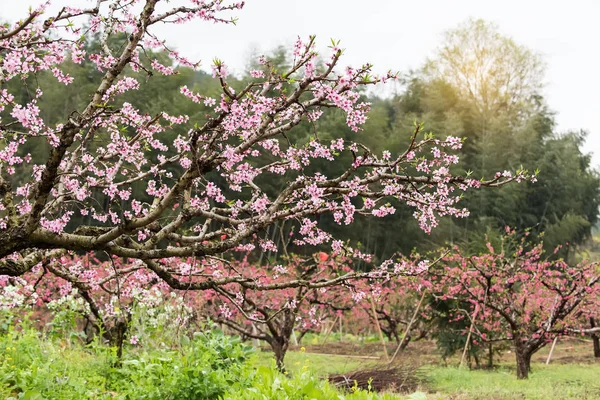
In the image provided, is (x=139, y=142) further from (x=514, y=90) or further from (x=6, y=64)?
(x=514, y=90)

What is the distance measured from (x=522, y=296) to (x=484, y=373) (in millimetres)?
1961

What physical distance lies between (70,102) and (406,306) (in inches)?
705

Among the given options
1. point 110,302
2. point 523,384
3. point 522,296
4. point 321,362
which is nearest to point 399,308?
point 321,362

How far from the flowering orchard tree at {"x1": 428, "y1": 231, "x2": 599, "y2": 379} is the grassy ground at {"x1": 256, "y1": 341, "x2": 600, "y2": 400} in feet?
2.57

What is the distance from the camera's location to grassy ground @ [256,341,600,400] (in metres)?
7.83

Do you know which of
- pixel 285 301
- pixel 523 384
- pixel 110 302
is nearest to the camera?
pixel 110 302

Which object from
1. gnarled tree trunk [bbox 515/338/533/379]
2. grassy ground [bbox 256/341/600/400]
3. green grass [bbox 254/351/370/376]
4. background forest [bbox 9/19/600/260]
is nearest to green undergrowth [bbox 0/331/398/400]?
grassy ground [bbox 256/341/600/400]

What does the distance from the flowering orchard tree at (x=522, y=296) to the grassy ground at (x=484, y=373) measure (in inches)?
30.9

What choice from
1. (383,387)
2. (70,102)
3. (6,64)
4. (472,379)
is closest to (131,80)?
(6,64)

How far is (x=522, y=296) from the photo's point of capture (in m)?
11.8

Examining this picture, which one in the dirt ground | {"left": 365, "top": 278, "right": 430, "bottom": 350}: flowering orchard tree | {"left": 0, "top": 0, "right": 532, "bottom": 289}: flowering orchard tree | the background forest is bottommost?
the dirt ground

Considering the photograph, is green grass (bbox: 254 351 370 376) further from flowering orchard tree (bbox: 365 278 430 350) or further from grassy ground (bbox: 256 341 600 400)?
flowering orchard tree (bbox: 365 278 430 350)

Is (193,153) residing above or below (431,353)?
above

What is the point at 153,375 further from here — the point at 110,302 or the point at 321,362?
the point at 321,362
